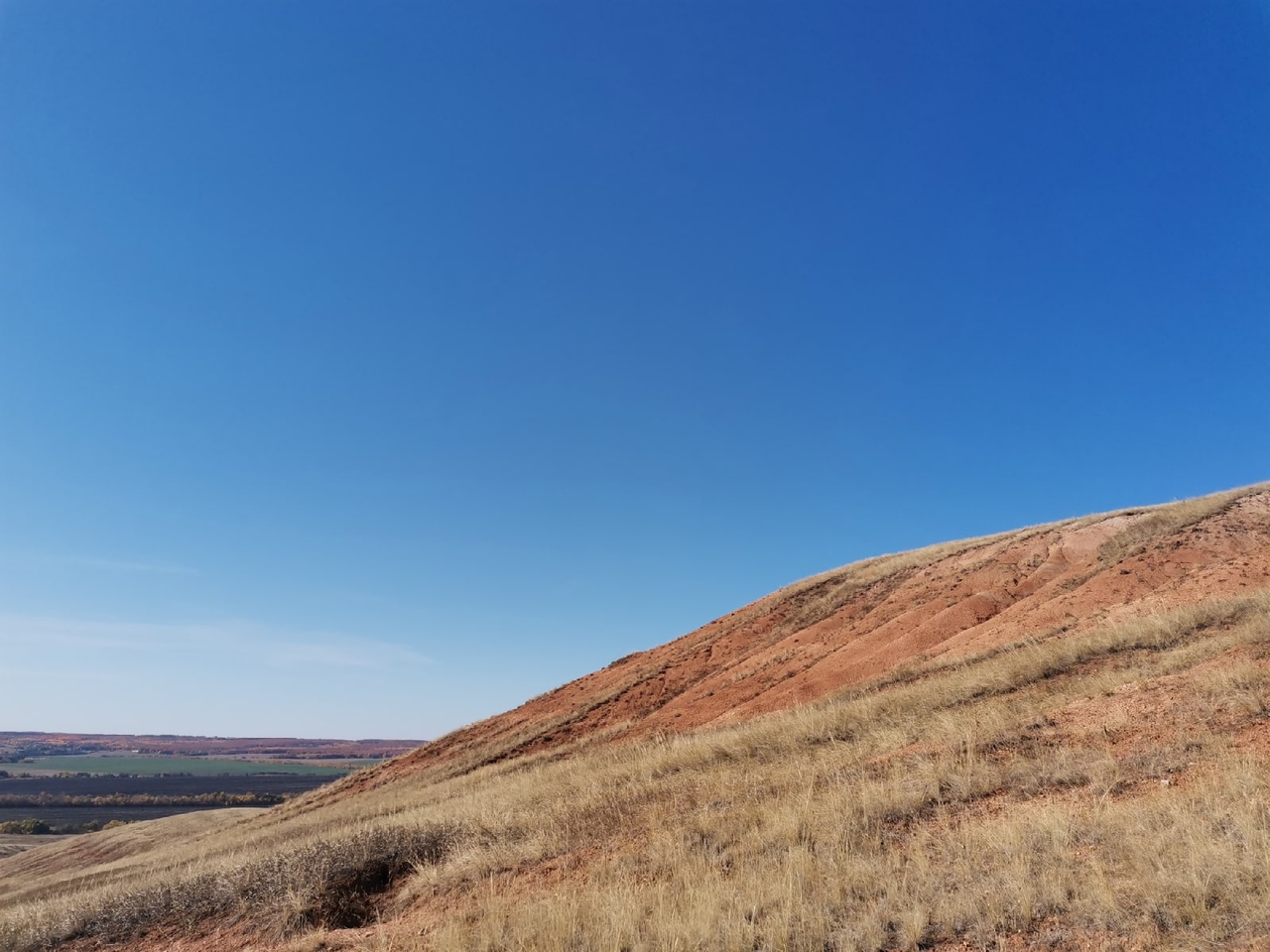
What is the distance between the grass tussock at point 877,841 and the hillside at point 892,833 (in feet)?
0.10

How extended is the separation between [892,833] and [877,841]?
0.44 m

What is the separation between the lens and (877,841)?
6625 mm

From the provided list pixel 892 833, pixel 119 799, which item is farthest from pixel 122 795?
pixel 892 833

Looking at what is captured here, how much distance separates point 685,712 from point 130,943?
1844 cm

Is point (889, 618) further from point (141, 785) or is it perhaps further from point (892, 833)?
point (141, 785)

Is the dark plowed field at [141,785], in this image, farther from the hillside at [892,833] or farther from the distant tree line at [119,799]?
the hillside at [892,833]

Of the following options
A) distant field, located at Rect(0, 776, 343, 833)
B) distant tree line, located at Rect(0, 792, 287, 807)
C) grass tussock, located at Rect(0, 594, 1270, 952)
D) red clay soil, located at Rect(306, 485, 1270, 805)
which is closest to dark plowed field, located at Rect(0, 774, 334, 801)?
distant field, located at Rect(0, 776, 343, 833)

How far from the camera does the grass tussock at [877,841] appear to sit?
199 inches

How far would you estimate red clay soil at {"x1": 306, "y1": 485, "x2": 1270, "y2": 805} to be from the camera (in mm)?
19641

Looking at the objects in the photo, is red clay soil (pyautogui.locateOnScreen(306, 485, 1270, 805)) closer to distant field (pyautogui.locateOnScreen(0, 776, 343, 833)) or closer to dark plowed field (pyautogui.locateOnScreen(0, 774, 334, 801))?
distant field (pyautogui.locateOnScreen(0, 776, 343, 833))

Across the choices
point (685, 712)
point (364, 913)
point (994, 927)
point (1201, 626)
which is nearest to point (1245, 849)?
point (994, 927)

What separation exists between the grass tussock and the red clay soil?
20.3 ft

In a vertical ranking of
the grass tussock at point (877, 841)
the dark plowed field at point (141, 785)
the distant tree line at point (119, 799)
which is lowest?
the dark plowed field at point (141, 785)

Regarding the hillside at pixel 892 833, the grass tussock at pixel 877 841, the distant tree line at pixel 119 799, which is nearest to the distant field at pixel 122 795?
the distant tree line at pixel 119 799
